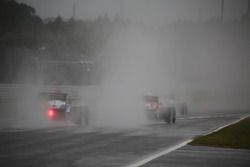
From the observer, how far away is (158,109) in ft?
98.7

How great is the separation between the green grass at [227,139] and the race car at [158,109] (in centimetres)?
572

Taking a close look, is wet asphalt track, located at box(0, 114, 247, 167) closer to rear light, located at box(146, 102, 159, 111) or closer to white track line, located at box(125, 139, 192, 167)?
white track line, located at box(125, 139, 192, 167)

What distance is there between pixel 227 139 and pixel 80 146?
18.5ft

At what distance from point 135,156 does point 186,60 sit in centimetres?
5280

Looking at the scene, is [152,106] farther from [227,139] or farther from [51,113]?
[227,139]

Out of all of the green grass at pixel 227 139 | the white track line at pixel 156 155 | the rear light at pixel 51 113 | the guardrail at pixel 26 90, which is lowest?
the white track line at pixel 156 155

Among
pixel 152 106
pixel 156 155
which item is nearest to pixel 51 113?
pixel 152 106

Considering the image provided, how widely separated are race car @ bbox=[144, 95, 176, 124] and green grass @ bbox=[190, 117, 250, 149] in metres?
5.72

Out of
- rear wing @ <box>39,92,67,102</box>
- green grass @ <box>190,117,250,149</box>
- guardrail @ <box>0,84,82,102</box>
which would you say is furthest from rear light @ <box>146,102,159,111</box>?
green grass @ <box>190,117,250,149</box>

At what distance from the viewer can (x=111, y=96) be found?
3128 cm

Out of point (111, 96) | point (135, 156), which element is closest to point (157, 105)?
point (111, 96)

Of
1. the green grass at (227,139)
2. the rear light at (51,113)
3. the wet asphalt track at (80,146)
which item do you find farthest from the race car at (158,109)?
the wet asphalt track at (80,146)

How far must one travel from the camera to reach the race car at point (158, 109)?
96.1 feet

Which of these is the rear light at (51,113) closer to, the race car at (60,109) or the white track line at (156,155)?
the race car at (60,109)
